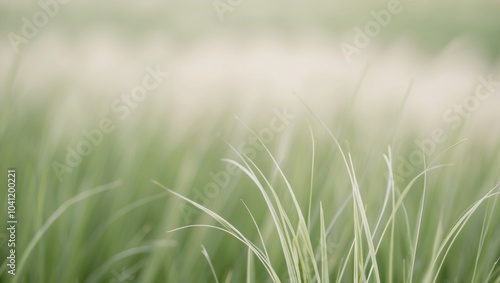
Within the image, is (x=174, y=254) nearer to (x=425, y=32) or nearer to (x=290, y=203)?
(x=290, y=203)

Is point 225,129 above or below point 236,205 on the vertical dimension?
above

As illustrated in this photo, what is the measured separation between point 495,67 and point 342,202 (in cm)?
49

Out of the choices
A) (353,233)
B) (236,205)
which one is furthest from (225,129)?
(353,233)

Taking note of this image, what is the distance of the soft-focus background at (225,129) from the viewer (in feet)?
3.71

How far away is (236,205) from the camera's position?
3.80 ft

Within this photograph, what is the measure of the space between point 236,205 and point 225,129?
0.16 meters

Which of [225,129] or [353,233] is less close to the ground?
[225,129]

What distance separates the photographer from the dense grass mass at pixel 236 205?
1115 millimetres

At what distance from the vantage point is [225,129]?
46.2 inches

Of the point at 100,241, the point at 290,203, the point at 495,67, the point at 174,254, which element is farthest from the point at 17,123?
the point at 495,67

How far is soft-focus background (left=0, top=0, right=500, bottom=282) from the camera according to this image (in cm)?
113

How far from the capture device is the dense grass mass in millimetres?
1115

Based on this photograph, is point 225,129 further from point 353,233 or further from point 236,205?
point 353,233

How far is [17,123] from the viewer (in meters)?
1.13
